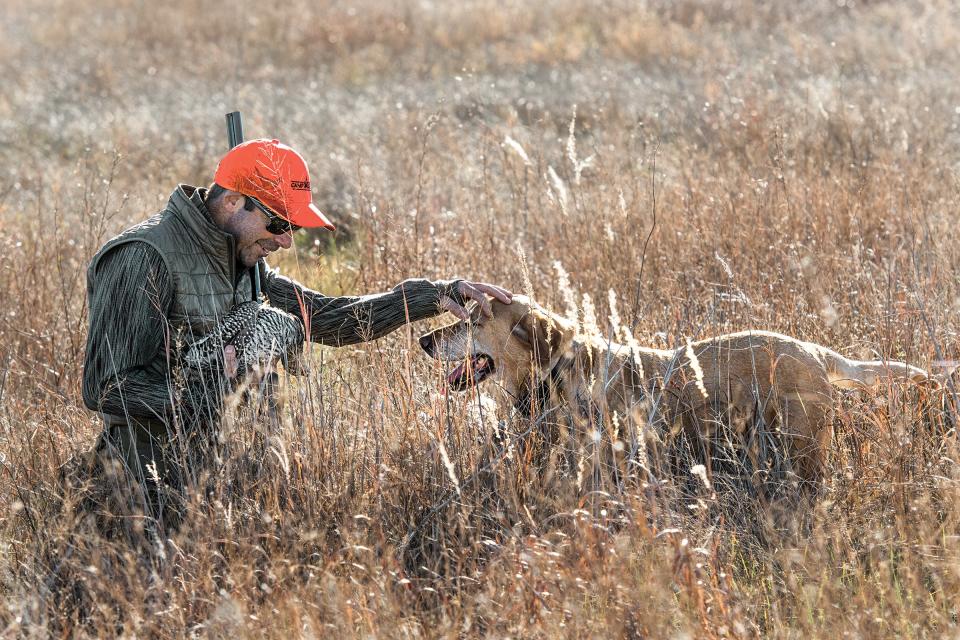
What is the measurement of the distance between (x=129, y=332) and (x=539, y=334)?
61.0 inches

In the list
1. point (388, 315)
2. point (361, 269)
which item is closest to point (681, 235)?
point (361, 269)

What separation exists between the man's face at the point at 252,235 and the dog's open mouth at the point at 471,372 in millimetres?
806

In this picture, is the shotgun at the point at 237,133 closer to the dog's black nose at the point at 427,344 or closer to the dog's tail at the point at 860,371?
the dog's black nose at the point at 427,344

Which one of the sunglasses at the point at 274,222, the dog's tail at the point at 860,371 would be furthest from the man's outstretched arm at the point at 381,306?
the dog's tail at the point at 860,371

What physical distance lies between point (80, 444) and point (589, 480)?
1976 mm

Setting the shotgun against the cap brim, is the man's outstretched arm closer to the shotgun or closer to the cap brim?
the shotgun

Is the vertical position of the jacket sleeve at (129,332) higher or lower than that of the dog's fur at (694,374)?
higher

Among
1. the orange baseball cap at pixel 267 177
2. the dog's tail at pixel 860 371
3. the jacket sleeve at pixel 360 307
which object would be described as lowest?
the dog's tail at pixel 860 371

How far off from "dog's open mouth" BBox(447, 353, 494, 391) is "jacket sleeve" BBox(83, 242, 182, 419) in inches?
40.3

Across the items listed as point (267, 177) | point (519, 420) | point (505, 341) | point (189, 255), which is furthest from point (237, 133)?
→ point (519, 420)

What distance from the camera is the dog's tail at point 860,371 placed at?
398 cm

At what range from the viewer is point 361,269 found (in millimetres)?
5629

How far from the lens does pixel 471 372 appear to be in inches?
145

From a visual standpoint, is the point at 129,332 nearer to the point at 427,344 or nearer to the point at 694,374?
the point at 427,344
